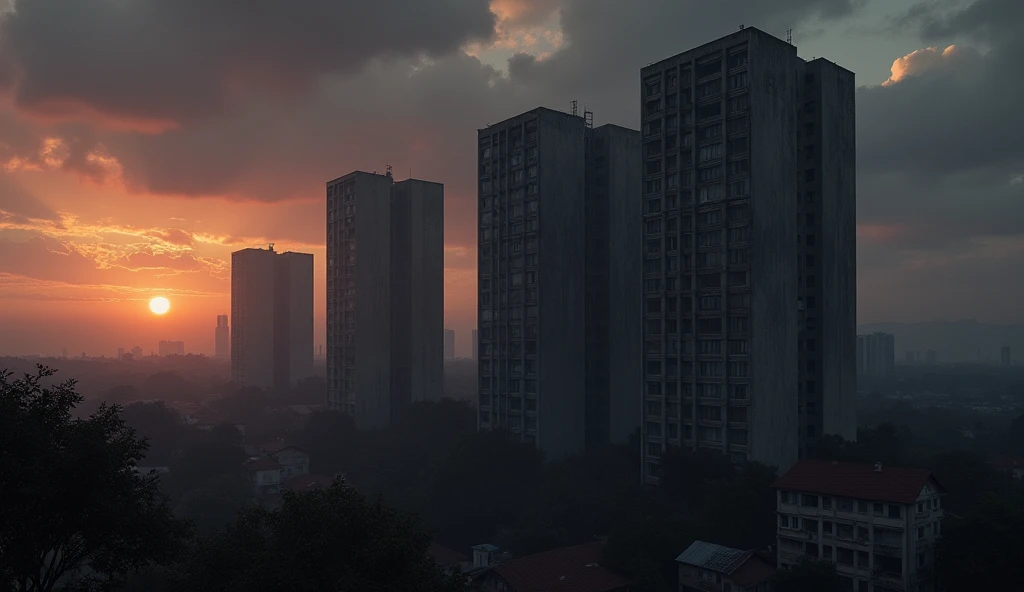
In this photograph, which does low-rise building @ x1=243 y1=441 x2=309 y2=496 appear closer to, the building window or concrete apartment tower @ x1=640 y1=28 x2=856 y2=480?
concrete apartment tower @ x1=640 y1=28 x2=856 y2=480

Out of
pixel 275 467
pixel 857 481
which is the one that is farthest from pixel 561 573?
pixel 275 467

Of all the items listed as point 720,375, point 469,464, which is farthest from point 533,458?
point 720,375

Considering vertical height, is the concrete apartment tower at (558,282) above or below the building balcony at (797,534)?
above

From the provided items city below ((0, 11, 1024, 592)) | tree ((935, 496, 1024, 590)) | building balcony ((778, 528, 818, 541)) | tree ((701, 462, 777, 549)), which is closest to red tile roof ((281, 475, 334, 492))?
city below ((0, 11, 1024, 592))

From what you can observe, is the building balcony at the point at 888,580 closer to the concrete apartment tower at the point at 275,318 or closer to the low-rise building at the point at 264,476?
the low-rise building at the point at 264,476

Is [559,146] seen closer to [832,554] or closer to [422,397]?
[422,397]

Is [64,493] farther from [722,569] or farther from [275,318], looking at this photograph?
[275,318]

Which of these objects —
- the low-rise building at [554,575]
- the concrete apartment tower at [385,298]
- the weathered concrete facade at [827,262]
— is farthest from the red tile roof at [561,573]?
the concrete apartment tower at [385,298]
